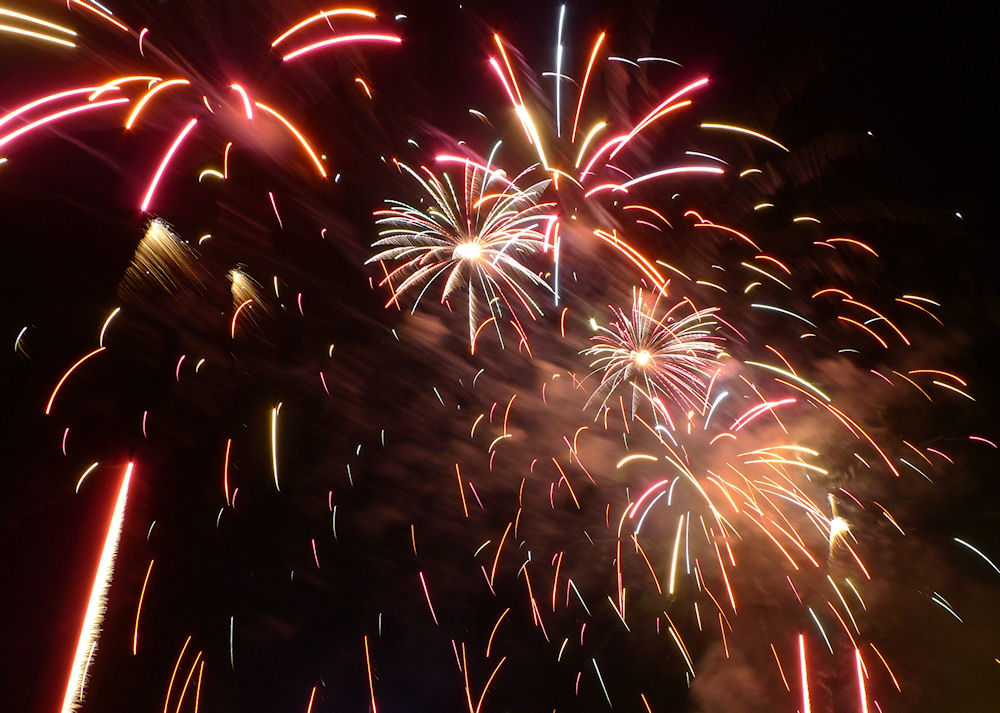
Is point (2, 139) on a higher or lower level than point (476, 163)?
lower

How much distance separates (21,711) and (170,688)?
290cm

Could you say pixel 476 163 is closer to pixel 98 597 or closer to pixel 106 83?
pixel 106 83

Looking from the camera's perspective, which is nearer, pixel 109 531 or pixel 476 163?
pixel 109 531

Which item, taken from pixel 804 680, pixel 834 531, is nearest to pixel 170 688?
pixel 834 531

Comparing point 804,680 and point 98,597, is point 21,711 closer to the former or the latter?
point 98,597

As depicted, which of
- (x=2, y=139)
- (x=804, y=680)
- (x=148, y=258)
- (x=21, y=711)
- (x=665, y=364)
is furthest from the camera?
(x=804, y=680)

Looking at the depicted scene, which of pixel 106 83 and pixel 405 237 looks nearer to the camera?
pixel 106 83

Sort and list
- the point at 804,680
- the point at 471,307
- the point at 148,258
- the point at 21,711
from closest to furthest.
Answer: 1. the point at 21,711
2. the point at 148,258
3. the point at 471,307
4. the point at 804,680

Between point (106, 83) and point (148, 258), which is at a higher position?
point (106, 83)

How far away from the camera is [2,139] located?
5.11 m

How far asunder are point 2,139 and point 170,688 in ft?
19.4

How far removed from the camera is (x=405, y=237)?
7855 mm

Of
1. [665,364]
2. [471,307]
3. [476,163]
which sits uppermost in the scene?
[476,163]

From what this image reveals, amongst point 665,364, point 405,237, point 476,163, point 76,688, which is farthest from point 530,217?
point 76,688
